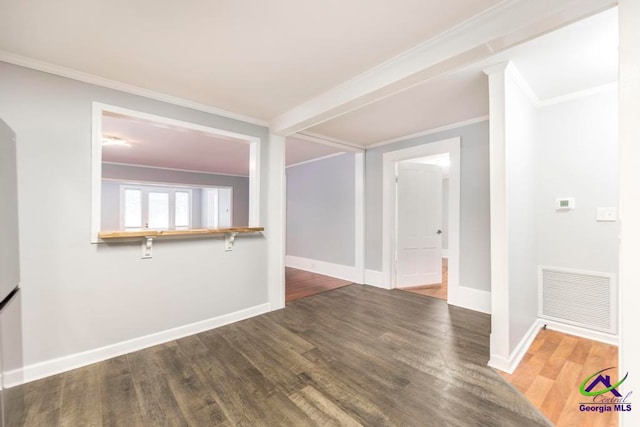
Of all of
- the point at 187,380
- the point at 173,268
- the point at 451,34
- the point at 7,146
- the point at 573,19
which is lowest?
the point at 187,380

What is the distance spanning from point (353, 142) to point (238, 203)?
460 cm

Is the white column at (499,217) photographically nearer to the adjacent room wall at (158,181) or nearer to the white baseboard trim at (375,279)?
the white baseboard trim at (375,279)

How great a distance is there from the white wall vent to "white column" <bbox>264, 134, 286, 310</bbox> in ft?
9.66

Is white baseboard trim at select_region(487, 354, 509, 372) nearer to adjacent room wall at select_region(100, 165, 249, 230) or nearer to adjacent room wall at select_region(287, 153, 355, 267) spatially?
adjacent room wall at select_region(287, 153, 355, 267)

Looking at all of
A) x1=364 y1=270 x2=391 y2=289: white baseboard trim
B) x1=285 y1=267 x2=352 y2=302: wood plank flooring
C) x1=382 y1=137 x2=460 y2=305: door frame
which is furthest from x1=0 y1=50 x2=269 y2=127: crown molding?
x1=364 y1=270 x2=391 y2=289: white baseboard trim

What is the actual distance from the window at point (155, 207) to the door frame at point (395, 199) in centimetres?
656

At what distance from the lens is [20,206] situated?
1914 millimetres

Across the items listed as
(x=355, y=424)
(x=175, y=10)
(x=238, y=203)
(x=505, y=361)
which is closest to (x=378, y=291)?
(x=505, y=361)

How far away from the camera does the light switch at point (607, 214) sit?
248 cm

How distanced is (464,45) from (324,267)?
433 centimetres

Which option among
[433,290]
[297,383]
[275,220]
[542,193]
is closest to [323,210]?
[275,220]

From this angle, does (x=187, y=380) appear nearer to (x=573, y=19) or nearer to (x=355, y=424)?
(x=355, y=424)

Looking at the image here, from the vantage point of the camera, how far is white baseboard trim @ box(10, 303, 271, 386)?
1.93m

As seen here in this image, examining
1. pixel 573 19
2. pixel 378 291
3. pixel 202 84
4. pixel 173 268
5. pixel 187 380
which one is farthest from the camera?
pixel 378 291
